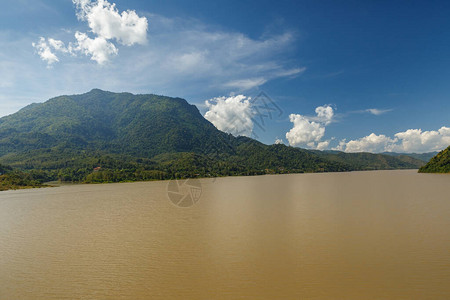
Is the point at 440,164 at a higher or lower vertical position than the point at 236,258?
higher

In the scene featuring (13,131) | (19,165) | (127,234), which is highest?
(13,131)

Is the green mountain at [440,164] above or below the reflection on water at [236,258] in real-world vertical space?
above

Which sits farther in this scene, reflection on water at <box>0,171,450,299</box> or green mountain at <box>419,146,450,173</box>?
green mountain at <box>419,146,450,173</box>

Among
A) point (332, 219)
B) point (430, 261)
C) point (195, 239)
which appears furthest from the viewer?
point (332, 219)

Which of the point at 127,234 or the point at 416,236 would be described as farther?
the point at 127,234

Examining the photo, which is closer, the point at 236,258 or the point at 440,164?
the point at 236,258

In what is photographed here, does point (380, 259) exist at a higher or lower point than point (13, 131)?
lower

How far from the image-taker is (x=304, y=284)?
8.70 metres

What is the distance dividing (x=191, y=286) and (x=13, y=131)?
241 metres

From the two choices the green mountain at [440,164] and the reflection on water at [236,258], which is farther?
the green mountain at [440,164]

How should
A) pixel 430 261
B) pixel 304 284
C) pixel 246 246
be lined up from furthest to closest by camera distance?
pixel 246 246 < pixel 430 261 < pixel 304 284

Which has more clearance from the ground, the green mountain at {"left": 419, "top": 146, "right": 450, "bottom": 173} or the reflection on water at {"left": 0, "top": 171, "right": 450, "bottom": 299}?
the green mountain at {"left": 419, "top": 146, "right": 450, "bottom": 173}

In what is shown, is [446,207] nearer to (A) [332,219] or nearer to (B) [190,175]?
(A) [332,219]

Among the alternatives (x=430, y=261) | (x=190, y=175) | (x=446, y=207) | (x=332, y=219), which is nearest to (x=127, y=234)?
(x=332, y=219)
